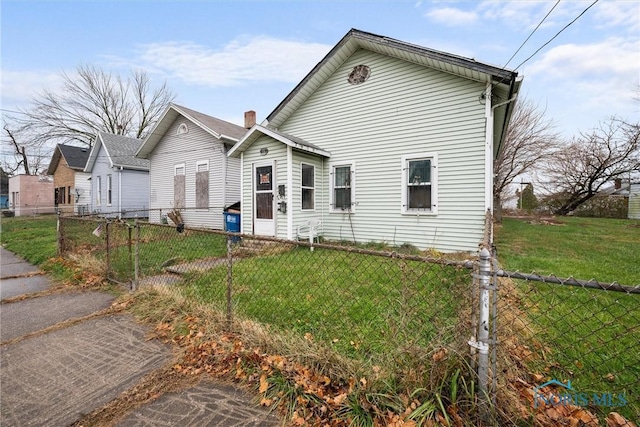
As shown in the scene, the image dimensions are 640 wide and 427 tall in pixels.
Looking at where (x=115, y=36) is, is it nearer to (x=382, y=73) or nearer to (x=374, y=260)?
(x=382, y=73)

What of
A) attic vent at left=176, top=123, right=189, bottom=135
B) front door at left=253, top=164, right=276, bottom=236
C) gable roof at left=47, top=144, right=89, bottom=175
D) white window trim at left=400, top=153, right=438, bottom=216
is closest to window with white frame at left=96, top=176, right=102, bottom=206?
gable roof at left=47, top=144, right=89, bottom=175

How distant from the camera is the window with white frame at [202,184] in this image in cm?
1277

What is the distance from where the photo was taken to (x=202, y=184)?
1293cm

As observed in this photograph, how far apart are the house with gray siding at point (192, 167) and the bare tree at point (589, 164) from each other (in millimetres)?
21682

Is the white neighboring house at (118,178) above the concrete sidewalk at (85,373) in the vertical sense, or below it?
above

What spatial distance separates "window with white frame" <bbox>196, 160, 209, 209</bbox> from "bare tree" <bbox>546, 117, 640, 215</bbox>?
22.5 m

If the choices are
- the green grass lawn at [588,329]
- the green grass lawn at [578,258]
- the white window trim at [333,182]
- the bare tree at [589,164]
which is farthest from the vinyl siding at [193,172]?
the bare tree at [589,164]

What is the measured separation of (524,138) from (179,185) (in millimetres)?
20701

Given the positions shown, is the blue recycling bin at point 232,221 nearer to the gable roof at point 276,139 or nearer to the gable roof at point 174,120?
the gable roof at point 276,139

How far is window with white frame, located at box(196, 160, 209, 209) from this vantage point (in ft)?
41.9

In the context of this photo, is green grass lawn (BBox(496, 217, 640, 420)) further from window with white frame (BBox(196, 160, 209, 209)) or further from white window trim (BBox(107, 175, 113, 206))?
white window trim (BBox(107, 175, 113, 206))


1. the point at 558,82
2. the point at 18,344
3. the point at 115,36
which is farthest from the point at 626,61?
the point at 115,36

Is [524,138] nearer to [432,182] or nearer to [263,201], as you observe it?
[432,182]

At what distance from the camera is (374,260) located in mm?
6043
